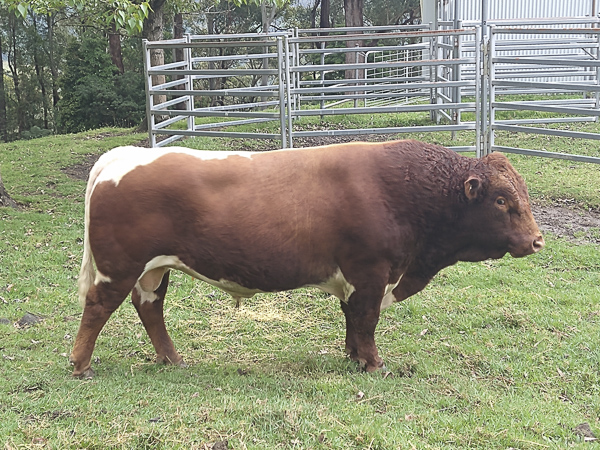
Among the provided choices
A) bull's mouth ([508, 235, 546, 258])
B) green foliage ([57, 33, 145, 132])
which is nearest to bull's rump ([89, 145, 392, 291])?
bull's mouth ([508, 235, 546, 258])

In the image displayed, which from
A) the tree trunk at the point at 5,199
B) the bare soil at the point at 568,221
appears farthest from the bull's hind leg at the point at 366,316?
the tree trunk at the point at 5,199

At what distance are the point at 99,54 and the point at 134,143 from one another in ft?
47.7

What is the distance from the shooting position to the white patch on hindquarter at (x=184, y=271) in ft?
14.4

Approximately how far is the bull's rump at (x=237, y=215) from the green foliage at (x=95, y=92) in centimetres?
2154

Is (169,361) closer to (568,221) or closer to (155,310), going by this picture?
(155,310)

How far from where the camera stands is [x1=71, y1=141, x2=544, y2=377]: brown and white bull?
171 inches

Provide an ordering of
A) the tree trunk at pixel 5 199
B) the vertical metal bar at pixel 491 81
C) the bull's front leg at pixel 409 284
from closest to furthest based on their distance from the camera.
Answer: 1. the bull's front leg at pixel 409 284
2. the tree trunk at pixel 5 199
3. the vertical metal bar at pixel 491 81

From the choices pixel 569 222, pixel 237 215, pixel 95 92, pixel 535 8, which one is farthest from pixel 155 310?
pixel 95 92

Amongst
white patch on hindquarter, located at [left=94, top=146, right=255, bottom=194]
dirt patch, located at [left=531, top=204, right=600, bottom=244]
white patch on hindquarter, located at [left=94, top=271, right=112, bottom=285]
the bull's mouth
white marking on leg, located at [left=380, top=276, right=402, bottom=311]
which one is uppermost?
white patch on hindquarter, located at [left=94, top=146, right=255, bottom=194]

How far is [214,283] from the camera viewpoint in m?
4.58

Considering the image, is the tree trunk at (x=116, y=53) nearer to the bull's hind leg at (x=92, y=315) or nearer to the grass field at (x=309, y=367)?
the grass field at (x=309, y=367)

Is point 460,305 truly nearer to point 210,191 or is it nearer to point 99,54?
point 210,191

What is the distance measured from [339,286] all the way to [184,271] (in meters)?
1.03

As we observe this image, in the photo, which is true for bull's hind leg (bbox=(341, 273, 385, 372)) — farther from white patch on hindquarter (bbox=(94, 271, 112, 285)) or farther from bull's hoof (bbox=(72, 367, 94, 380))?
bull's hoof (bbox=(72, 367, 94, 380))
